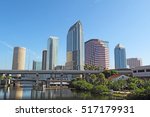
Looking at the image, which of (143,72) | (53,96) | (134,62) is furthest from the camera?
(134,62)

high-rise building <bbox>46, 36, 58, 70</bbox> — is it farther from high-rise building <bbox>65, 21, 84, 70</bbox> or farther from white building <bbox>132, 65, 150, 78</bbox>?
white building <bbox>132, 65, 150, 78</bbox>

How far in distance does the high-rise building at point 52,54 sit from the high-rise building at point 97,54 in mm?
38426

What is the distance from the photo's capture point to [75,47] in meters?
173

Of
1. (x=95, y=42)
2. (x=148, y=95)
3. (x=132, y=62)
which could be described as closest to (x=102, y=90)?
(x=148, y=95)

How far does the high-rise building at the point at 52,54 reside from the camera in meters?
175

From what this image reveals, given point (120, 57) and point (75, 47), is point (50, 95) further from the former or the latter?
point (120, 57)

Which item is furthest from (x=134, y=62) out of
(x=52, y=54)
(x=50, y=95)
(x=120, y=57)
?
(x=50, y=95)

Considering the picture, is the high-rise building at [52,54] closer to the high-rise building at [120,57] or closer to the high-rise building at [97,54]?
the high-rise building at [97,54]

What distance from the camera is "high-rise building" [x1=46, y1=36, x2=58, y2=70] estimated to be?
175 m

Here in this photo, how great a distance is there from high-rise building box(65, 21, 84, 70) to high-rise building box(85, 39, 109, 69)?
975 centimetres

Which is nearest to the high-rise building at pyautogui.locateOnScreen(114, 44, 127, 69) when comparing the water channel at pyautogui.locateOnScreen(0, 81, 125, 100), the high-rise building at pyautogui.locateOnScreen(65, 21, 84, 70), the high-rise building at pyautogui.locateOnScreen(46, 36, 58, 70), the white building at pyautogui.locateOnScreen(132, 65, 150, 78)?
the high-rise building at pyautogui.locateOnScreen(65, 21, 84, 70)

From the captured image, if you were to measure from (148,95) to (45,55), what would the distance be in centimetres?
16288

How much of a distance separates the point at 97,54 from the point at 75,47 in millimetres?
34576

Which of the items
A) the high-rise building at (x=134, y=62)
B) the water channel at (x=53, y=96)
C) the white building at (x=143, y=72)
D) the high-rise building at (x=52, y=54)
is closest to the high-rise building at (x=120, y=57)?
the high-rise building at (x=134, y=62)
